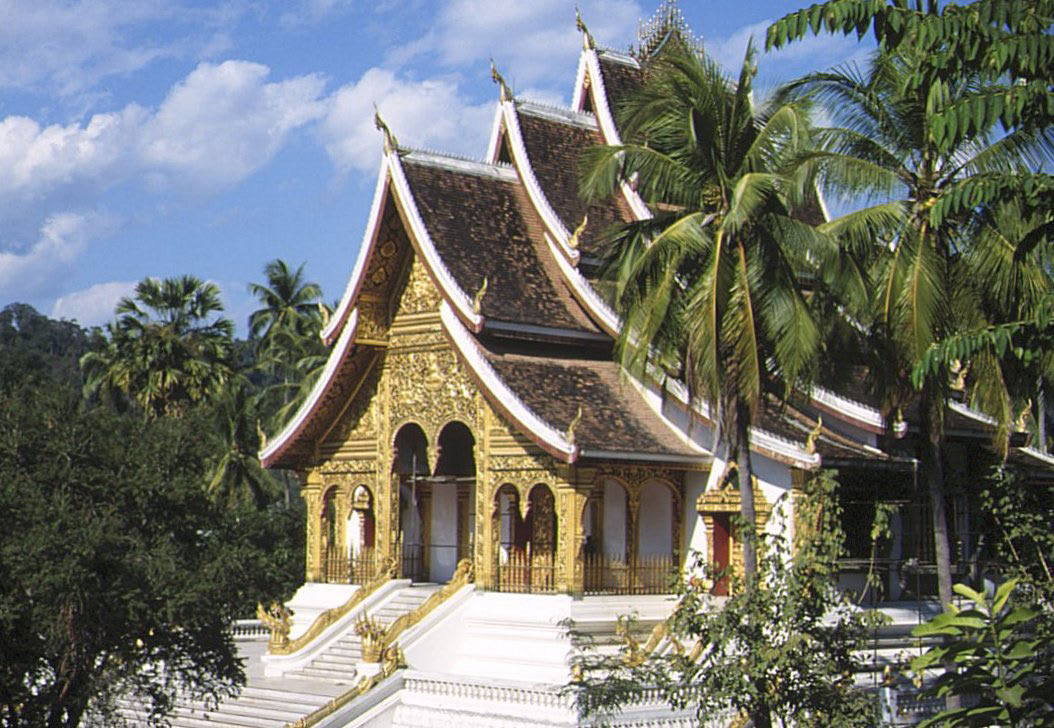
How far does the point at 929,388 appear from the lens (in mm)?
16469

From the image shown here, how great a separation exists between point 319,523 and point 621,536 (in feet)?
16.7

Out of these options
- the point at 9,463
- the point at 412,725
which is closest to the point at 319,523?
the point at 412,725

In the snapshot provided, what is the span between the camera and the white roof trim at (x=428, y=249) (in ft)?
69.4

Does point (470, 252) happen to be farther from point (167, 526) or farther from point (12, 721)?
point (12, 721)

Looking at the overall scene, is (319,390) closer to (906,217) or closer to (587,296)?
(587,296)

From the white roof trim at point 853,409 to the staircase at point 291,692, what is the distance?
18.6 feet

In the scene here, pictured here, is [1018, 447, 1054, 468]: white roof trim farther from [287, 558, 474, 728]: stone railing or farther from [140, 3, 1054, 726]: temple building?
[287, 558, 474, 728]: stone railing

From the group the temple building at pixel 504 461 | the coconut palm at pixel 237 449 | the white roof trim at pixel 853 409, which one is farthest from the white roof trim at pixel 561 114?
the coconut palm at pixel 237 449

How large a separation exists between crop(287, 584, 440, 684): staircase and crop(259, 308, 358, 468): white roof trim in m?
3.01

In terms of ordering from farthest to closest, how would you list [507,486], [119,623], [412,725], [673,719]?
[507,486], [412,725], [673,719], [119,623]

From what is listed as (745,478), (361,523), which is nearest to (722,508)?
(745,478)

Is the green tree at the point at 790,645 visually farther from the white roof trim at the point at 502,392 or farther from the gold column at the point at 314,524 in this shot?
the gold column at the point at 314,524

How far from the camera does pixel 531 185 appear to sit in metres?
23.3

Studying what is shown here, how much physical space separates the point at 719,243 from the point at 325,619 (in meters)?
8.53
